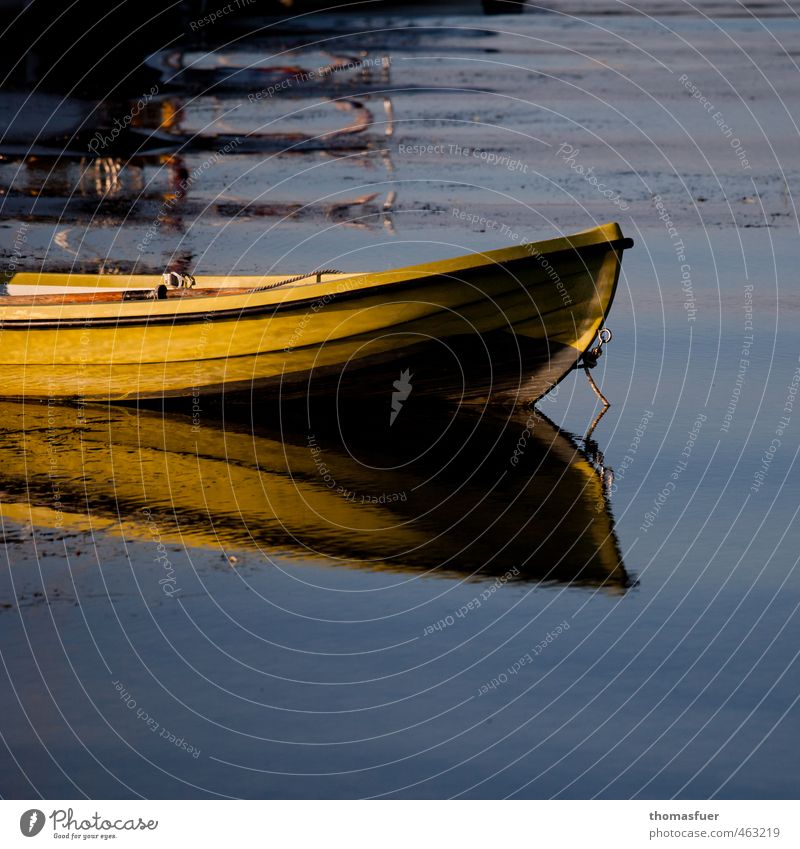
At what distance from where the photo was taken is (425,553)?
503 inches

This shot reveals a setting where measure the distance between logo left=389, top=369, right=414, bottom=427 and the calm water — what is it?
190 mm

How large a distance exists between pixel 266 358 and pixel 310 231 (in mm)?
8034

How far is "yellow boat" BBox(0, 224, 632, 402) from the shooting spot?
1533cm

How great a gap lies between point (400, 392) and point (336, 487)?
2148mm

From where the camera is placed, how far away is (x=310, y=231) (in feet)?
77.9

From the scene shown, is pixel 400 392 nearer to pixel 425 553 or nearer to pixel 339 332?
pixel 339 332

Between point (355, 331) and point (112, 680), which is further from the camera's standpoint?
A: point (355, 331)

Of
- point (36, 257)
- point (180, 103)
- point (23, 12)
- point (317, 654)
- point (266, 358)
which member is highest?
point (23, 12)

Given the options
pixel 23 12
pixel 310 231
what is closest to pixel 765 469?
pixel 310 231
